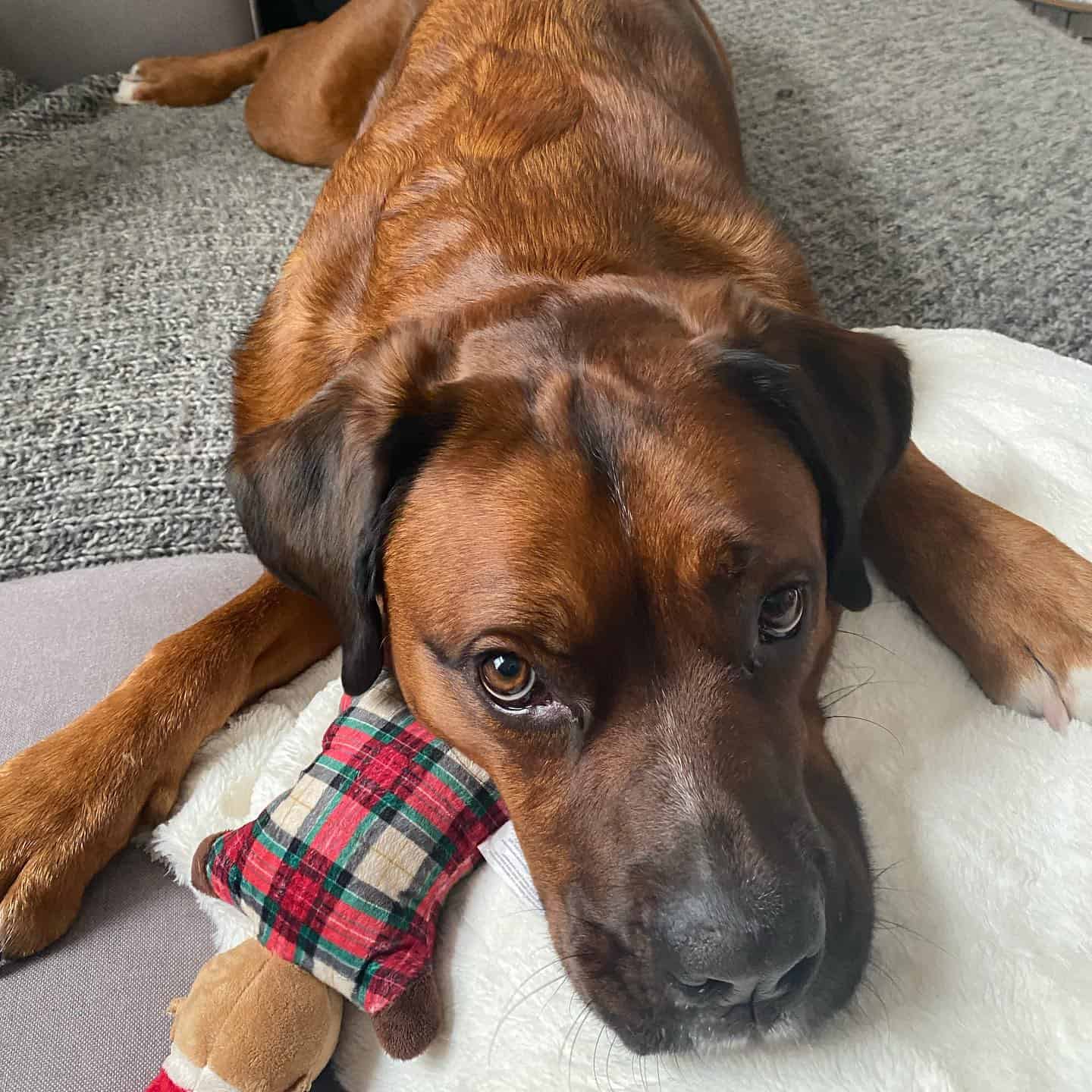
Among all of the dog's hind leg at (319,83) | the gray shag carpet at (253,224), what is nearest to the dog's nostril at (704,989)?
the gray shag carpet at (253,224)

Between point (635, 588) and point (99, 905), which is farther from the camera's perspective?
point (99, 905)

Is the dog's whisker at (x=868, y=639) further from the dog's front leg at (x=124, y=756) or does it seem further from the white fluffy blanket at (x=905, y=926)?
the dog's front leg at (x=124, y=756)

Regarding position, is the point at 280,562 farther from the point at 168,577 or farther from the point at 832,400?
the point at 832,400

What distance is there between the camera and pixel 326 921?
1.27 metres

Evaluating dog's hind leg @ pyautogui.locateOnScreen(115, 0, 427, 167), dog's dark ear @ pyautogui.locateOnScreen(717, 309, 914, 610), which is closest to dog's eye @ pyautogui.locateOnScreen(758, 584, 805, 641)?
dog's dark ear @ pyautogui.locateOnScreen(717, 309, 914, 610)

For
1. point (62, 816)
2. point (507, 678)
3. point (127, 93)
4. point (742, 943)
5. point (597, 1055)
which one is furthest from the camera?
point (127, 93)

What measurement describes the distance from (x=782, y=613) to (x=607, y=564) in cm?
27

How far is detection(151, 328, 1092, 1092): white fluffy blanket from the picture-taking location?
3.73 ft

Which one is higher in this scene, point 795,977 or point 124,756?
point 795,977

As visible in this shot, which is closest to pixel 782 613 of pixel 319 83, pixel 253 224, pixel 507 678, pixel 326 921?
pixel 507 678

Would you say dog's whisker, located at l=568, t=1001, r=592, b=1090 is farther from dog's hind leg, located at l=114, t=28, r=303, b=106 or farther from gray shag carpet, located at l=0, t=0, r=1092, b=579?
dog's hind leg, located at l=114, t=28, r=303, b=106

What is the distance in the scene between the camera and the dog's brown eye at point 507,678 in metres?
1.29

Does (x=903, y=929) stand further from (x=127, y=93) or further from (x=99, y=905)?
(x=127, y=93)

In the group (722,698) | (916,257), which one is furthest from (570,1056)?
(916,257)
